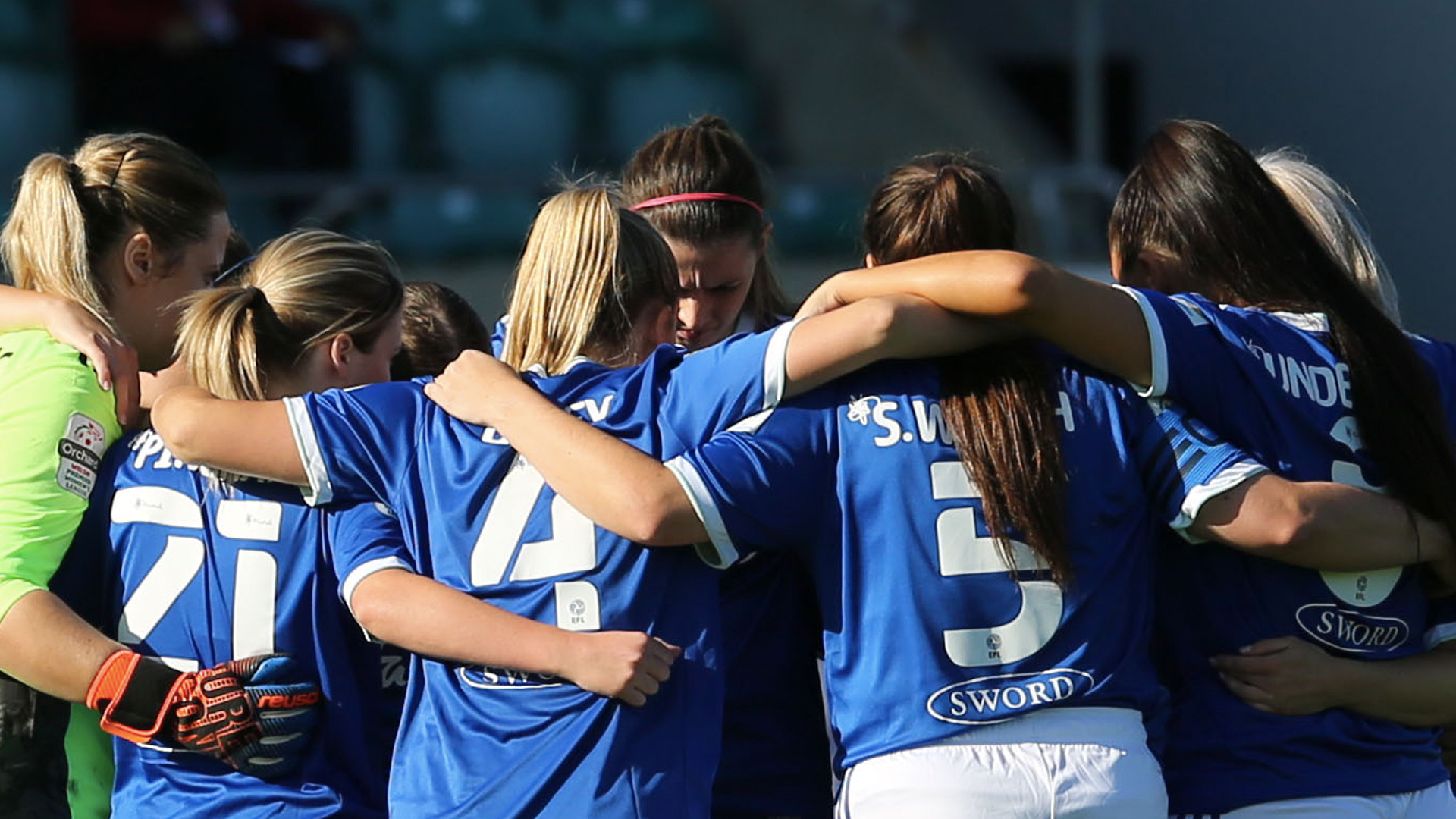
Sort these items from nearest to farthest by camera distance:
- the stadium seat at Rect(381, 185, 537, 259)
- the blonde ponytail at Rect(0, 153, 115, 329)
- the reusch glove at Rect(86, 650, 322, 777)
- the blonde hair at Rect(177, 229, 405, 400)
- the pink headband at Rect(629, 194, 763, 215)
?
1. the reusch glove at Rect(86, 650, 322, 777)
2. the blonde hair at Rect(177, 229, 405, 400)
3. the blonde ponytail at Rect(0, 153, 115, 329)
4. the pink headband at Rect(629, 194, 763, 215)
5. the stadium seat at Rect(381, 185, 537, 259)

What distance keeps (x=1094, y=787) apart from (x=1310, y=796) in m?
0.33

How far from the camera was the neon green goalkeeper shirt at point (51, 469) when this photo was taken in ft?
7.52

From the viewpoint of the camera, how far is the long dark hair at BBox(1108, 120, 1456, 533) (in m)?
2.17

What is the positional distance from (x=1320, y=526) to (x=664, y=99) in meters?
7.06

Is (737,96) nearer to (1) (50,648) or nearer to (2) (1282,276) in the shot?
(2) (1282,276)

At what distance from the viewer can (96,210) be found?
102 inches

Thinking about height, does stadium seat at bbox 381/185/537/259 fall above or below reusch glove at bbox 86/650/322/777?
above

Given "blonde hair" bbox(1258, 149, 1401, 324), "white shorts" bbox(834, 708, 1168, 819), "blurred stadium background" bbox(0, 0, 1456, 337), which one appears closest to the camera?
"white shorts" bbox(834, 708, 1168, 819)

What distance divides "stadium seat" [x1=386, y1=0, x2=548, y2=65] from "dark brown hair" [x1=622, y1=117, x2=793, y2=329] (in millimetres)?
6004

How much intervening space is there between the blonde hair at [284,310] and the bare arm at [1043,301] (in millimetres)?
780

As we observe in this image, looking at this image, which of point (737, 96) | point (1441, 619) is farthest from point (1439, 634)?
point (737, 96)

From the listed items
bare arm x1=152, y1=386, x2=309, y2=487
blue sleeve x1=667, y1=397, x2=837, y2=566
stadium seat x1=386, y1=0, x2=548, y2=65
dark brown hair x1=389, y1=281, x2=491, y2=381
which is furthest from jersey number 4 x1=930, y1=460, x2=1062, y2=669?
stadium seat x1=386, y1=0, x2=548, y2=65

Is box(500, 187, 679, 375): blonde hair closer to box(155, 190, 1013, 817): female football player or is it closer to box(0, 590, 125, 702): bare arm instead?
box(155, 190, 1013, 817): female football player

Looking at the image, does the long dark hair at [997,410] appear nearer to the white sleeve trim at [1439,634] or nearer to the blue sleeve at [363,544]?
the white sleeve trim at [1439,634]
